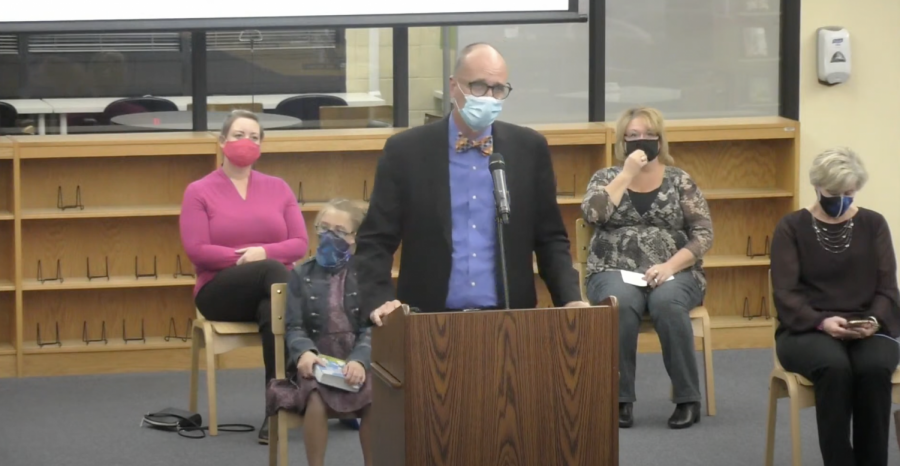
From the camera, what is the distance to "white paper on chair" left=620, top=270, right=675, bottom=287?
5.20 meters

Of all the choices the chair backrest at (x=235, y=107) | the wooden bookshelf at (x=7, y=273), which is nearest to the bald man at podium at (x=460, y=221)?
the wooden bookshelf at (x=7, y=273)

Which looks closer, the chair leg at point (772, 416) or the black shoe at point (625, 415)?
the chair leg at point (772, 416)

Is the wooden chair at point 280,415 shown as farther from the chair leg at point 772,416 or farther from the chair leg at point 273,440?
the chair leg at point 772,416

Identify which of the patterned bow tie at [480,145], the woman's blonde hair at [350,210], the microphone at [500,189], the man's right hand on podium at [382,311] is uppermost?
the patterned bow tie at [480,145]

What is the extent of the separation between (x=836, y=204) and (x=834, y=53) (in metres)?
2.59

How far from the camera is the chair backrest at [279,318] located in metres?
4.36

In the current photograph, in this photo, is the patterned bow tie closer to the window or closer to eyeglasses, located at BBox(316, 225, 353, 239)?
eyeglasses, located at BBox(316, 225, 353, 239)

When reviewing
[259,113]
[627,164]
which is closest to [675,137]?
[627,164]

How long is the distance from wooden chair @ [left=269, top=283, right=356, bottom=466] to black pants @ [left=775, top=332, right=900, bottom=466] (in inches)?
59.6

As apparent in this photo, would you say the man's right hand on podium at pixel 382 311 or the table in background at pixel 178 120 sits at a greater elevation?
the table in background at pixel 178 120

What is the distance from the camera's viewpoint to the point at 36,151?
5.89 meters

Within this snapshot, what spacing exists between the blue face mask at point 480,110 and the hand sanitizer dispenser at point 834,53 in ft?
13.1

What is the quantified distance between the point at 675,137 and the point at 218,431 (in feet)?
8.98

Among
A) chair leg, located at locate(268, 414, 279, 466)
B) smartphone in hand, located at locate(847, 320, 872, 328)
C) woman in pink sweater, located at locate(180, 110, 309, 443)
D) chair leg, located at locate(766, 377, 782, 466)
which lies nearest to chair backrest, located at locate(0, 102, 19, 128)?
woman in pink sweater, located at locate(180, 110, 309, 443)
